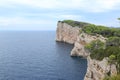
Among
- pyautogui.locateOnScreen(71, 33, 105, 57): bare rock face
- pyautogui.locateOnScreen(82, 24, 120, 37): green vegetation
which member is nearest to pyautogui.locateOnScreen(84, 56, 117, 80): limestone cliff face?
pyautogui.locateOnScreen(71, 33, 105, 57): bare rock face

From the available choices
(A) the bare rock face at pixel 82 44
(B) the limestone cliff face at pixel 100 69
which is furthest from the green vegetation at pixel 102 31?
(B) the limestone cliff face at pixel 100 69

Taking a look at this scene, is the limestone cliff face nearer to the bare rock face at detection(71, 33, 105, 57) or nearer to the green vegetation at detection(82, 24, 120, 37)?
the bare rock face at detection(71, 33, 105, 57)

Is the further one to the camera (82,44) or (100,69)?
(82,44)

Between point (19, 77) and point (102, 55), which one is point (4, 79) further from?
point (102, 55)

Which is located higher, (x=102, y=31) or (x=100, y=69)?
(x=102, y=31)

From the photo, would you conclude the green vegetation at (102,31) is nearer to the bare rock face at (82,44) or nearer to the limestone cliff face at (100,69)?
the bare rock face at (82,44)

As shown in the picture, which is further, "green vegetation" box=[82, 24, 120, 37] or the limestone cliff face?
"green vegetation" box=[82, 24, 120, 37]

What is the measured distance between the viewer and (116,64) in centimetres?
6519

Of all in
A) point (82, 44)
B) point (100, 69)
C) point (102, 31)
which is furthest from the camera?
point (102, 31)

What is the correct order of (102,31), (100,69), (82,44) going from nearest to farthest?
(100,69) < (82,44) < (102,31)

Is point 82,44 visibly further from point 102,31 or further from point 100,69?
point 100,69

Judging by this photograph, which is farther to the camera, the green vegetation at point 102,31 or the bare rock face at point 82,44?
the green vegetation at point 102,31

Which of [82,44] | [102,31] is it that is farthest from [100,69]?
[102,31]

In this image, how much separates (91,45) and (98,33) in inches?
1276
